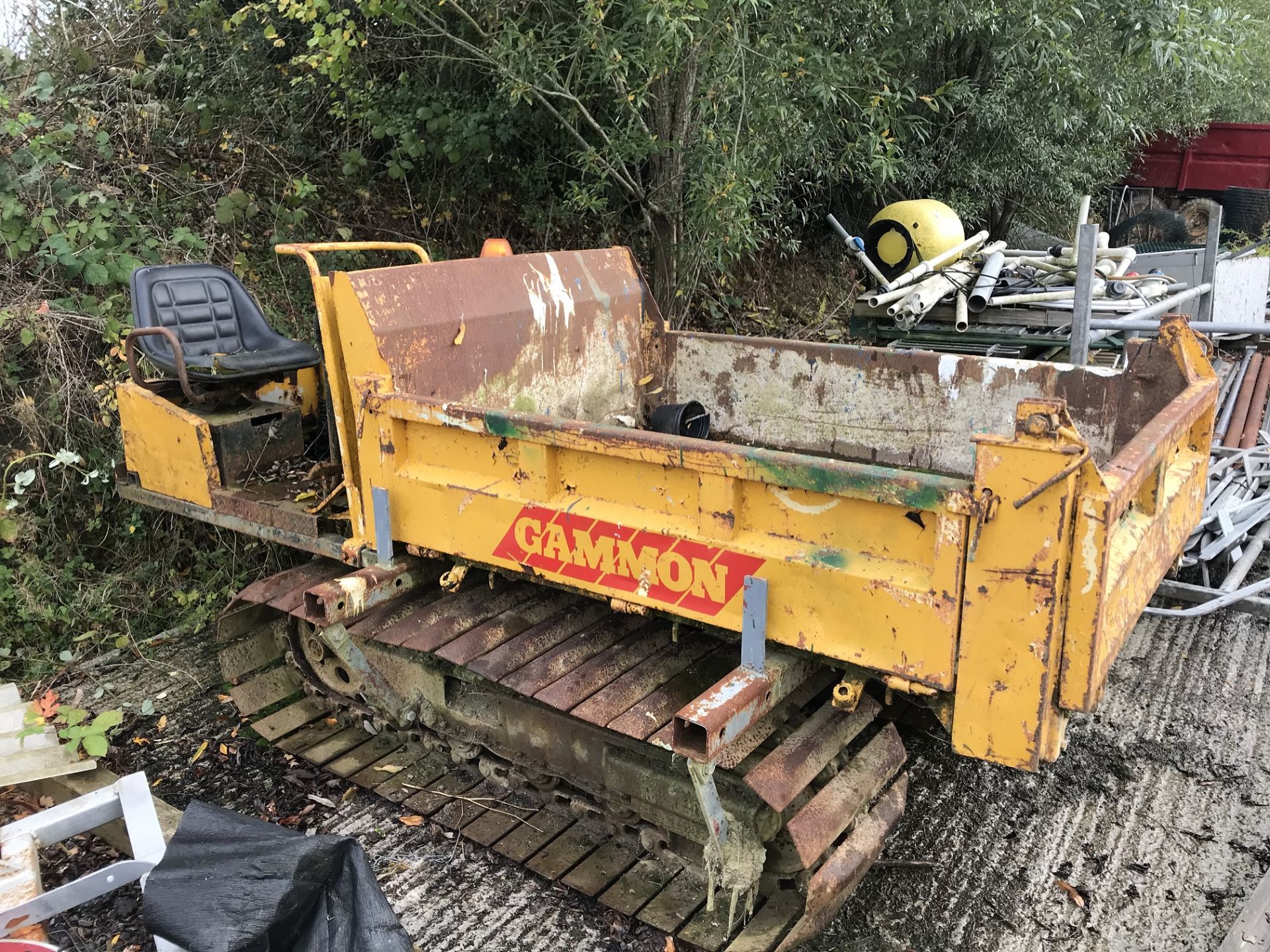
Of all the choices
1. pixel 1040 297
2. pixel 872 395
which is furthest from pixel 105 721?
pixel 1040 297

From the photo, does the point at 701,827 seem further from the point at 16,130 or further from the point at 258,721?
Result: the point at 16,130

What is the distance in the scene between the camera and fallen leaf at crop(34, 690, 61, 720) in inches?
142

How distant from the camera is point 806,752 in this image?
8.02 feet

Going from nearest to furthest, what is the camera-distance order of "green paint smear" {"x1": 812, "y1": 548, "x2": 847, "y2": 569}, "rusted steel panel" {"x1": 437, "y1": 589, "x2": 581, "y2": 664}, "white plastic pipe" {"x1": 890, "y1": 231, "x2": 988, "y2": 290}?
"green paint smear" {"x1": 812, "y1": 548, "x2": 847, "y2": 569}, "rusted steel panel" {"x1": 437, "y1": 589, "x2": 581, "y2": 664}, "white plastic pipe" {"x1": 890, "y1": 231, "x2": 988, "y2": 290}

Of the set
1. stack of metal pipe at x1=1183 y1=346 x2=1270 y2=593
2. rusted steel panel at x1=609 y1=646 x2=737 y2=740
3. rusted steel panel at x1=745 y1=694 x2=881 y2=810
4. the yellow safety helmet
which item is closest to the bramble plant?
rusted steel panel at x1=609 y1=646 x2=737 y2=740

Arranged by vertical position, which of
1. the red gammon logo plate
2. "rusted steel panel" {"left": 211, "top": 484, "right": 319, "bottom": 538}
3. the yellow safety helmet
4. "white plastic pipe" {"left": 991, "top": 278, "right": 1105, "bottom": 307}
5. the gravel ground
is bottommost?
the gravel ground

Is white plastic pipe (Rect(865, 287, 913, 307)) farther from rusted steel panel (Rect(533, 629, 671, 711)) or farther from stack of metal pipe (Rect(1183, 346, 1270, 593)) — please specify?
rusted steel panel (Rect(533, 629, 671, 711))

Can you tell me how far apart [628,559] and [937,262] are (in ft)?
18.2

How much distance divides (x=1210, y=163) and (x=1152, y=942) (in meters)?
14.5

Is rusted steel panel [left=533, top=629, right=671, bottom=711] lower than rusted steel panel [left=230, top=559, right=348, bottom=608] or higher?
higher

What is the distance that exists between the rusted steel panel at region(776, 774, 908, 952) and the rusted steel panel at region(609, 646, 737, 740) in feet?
1.70

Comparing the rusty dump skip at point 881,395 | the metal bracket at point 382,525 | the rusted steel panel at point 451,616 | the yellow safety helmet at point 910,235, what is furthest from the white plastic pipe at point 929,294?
the metal bracket at point 382,525

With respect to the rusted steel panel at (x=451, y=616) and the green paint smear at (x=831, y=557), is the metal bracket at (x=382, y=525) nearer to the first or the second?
the rusted steel panel at (x=451, y=616)

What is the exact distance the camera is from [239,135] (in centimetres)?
644
